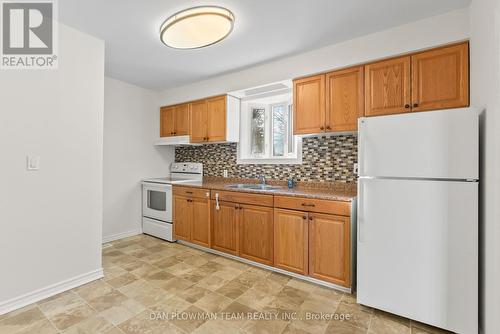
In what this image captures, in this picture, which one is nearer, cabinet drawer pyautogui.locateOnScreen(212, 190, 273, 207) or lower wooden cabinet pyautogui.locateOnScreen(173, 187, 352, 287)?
lower wooden cabinet pyautogui.locateOnScreen(173, 187, 352, 287)

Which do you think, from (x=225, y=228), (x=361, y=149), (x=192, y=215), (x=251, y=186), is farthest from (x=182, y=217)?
(x=361, y=149)

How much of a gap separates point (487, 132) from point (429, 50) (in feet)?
3.12

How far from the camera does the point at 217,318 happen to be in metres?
1.84

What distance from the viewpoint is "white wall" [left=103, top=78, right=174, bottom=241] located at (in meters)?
3.59

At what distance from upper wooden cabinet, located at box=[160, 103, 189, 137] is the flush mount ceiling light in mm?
1671

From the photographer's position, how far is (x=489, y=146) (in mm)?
1479

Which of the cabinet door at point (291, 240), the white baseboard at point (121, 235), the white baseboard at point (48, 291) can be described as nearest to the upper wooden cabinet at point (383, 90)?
the cabinet door at point (291, 240)

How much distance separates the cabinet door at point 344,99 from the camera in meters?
2.35

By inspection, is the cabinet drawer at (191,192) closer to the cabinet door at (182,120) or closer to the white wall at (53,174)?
the cabinet door at (182,120)

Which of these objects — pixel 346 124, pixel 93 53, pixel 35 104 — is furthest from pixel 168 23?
pixel 346 124

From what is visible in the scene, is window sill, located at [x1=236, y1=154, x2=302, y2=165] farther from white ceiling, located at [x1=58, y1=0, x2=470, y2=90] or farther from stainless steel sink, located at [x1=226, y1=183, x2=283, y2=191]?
white ceiling, located at [x1=58, y1=0, x2=470, y2=90]

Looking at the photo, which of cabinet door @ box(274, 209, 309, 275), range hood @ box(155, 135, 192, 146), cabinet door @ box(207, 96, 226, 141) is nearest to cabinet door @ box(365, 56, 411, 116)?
cabinet door @ box(274, 209, 309, 275)

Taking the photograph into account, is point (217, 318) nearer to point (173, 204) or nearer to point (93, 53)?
point (173, 204)

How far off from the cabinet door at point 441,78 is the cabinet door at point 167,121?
3.39 meters
